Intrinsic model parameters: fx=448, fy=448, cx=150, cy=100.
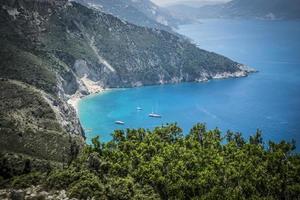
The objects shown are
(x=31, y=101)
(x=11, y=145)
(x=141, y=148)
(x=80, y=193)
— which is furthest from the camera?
(x=31, y=101)

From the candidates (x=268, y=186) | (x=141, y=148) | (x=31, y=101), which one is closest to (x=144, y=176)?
(x=141, y=148)

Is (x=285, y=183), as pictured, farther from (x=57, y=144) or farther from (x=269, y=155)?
(x=57, y=144)

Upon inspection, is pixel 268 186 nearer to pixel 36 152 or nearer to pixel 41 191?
pixel 41 191

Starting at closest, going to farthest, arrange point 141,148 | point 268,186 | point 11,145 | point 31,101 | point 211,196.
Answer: point 211,196, point 268,186, point 141,148, point 11,145, point 31,101

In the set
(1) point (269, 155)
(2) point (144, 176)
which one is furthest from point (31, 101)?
(1) point (269, 155)

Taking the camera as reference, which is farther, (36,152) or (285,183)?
(36,152)

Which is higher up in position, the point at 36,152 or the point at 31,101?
the point at 31,101

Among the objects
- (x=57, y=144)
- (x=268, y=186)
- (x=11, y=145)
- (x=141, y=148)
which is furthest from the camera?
(x=57, y=144)
